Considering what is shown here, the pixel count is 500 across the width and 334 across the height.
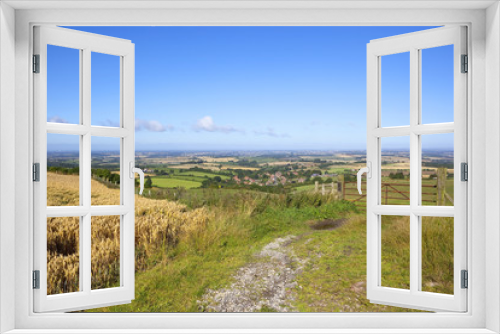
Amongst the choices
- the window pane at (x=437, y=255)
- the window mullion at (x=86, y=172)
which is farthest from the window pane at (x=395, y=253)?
the window mullion at (x=86, y=172)

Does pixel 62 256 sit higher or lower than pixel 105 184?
lower

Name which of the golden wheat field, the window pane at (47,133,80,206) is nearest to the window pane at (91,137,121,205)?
the golden wheat field

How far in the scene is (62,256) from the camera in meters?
3.17

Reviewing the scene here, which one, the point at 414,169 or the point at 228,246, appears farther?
the point at 228,246

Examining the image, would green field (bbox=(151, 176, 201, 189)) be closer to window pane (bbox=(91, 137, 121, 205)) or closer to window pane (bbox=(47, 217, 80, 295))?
window pane (bbox=(91, 137, 121, 205))

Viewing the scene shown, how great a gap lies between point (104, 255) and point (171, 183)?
2.19 m

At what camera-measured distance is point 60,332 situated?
1531 mm

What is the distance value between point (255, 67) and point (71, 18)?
15.0 ft

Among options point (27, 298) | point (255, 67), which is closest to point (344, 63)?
point (255, 67)

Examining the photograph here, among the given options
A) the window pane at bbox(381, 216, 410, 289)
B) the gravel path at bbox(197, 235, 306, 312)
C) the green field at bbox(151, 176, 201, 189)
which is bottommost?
the gravel path at bbox(197, 235, 306, 312)

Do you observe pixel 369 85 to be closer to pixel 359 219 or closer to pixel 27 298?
pixel 27 298

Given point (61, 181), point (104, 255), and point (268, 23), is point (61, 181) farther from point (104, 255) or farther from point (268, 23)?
point (268, 23)

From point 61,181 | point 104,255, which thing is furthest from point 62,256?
point 61,181

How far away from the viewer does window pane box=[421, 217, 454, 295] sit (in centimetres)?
352
